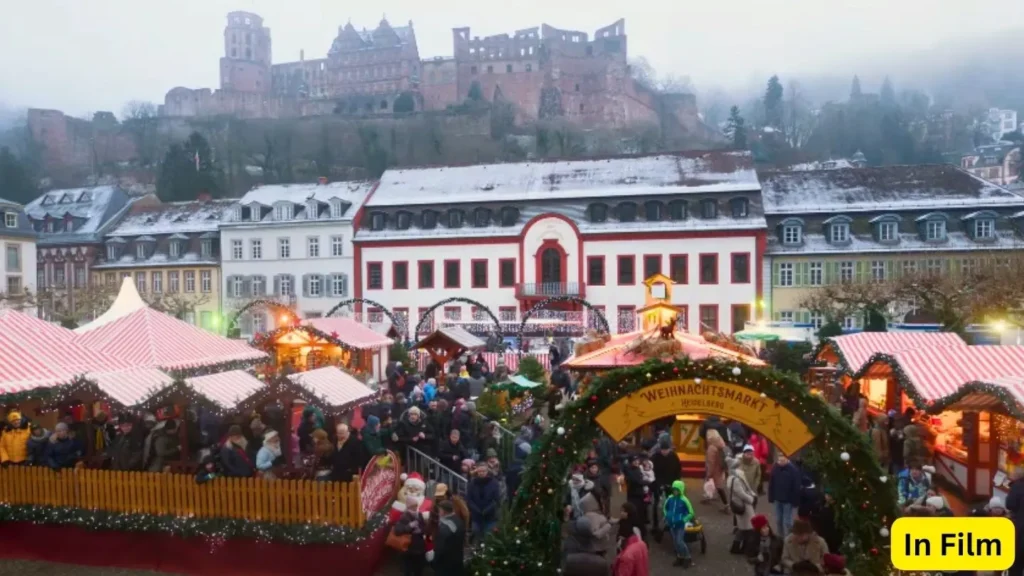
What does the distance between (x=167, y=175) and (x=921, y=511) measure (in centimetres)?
6169

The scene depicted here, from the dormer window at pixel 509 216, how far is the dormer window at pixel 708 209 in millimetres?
9042

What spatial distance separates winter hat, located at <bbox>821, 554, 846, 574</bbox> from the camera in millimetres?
7914

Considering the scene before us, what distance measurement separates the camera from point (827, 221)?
3544 centimetres

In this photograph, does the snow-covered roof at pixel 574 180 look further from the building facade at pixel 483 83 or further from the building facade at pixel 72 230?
the building facade at pixel 483 83

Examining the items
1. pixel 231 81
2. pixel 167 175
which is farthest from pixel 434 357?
pixel 231 81

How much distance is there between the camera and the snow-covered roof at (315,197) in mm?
41312

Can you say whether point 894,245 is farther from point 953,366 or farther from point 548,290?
point 953,366

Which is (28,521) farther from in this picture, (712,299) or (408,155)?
(408,155)

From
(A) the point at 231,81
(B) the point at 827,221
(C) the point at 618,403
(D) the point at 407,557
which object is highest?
(A) the point at 231,81

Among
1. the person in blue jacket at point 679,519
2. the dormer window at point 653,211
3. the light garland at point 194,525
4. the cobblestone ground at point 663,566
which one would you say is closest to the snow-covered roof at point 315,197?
the dormer window at point 653,211

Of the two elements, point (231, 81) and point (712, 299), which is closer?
point (712, 299)

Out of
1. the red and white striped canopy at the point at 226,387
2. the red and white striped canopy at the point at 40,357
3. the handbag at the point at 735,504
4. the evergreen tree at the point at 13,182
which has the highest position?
the evergreen tree at the point at 13,182

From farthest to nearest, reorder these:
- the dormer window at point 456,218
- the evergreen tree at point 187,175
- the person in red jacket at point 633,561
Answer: the evergreen tree at point 187,175, the dormer window at point 456,218, the person in red jacket at point 633,561

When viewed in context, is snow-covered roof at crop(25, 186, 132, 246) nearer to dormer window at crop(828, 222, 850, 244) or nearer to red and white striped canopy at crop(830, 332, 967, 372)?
dormer window at crop(828, 222, 850, 244)
